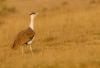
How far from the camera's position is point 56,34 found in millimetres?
19641

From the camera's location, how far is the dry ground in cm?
1391

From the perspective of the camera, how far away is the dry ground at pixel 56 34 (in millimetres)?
13914

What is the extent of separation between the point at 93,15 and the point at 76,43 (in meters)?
6.20

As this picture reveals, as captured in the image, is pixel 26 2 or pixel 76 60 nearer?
pixel 76 60

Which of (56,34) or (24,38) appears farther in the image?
(56,34)

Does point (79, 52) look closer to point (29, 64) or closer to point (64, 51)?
point (64, 51)

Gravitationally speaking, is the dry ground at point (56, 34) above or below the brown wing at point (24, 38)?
below

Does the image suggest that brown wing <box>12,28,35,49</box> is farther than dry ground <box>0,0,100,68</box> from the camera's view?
Yes

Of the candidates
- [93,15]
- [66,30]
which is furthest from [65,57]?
[93,15]

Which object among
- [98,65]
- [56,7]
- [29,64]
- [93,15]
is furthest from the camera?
[56,7]

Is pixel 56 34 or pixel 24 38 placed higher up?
pixel 24 38

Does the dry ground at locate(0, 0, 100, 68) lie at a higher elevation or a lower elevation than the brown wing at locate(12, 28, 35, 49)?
lower

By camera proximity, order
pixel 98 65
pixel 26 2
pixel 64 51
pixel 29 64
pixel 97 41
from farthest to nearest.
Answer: pixel 26 2
pixel 97 41
pixel 64 51
pixel 29 64
pixel 98 65

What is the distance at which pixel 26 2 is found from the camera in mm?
30969
